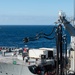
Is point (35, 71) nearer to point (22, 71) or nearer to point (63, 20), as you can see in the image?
point (22, 71)

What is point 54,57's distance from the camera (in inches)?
2117

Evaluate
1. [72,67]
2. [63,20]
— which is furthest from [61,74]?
[63,20]

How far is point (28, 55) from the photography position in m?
55.3

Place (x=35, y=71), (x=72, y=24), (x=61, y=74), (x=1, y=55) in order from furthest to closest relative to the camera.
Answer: (x=1, y=55) < (x=72, y=24) < (x=35, y=71) < (x=61, y=74)

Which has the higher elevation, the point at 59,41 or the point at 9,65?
the point at 59,41

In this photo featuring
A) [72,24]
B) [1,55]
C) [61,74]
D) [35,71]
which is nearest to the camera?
[61,74]

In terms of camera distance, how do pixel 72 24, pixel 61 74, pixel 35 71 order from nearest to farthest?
pixel 61 74, pixel 35 71, pixel 72 24

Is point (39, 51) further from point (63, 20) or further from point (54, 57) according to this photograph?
point (63, 20)

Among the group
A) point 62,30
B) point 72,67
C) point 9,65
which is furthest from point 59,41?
point 9,65

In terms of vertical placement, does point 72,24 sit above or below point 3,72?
above

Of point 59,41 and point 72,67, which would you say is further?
point 72,67

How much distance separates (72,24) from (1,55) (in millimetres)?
13657

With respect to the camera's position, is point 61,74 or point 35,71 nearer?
point 61,74

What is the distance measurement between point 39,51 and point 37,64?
3.52 meters
